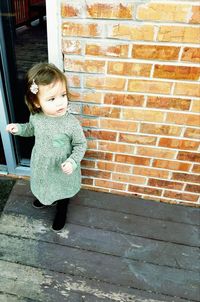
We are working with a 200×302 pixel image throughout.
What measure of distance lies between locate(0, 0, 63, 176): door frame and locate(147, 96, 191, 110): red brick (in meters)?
0.56

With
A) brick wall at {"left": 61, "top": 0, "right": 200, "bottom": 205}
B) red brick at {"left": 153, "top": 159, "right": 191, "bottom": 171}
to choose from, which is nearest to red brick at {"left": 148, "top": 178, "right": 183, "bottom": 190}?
brick wall at {"left": 61, "top": 0, "right": 200, "bottom": 205}

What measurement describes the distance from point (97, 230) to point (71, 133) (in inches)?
27.7

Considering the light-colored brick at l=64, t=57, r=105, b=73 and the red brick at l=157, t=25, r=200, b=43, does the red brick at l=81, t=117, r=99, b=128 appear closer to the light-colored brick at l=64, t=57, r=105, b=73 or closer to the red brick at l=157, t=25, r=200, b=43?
the light-colored brick at l=64, t=57, r=105, b=73

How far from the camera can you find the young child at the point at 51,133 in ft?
4.49

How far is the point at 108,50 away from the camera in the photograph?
58.0 inches

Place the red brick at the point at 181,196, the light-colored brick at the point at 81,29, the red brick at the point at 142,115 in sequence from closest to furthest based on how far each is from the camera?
1. the light-colored brick at the point at 81,29
2. the red brick at the point at 142,115
3. the red brick at the point at 181,196

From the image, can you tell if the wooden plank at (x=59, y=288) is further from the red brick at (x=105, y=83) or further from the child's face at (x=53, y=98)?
the red brick at (x=105, y=83)

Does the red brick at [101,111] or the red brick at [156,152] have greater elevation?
the red brick at [101,111]

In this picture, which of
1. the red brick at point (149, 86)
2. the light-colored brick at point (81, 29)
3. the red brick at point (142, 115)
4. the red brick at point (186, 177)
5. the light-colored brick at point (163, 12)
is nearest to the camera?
the light-colored brick at point (163, 12)

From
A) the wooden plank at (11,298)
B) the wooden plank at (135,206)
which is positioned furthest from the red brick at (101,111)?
the wooden plank at (11,298)

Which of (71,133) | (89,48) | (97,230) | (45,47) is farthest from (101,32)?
(97,230)

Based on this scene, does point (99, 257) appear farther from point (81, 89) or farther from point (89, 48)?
point (89, 48)

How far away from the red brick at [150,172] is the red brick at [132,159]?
4 cm

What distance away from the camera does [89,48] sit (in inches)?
58.5
